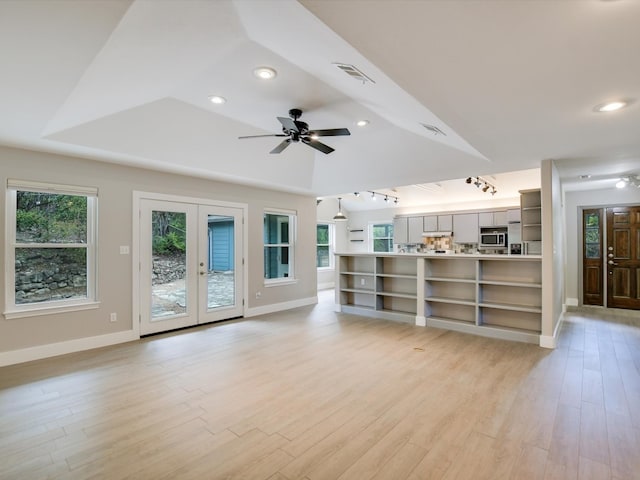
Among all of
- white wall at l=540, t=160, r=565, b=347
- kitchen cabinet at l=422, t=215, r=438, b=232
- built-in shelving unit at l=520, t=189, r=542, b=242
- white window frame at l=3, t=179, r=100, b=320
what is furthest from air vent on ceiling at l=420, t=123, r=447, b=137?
kitchen cabinet at l=422, t=215, r=438, b=232

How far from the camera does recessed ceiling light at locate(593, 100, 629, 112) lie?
2643 millimetres

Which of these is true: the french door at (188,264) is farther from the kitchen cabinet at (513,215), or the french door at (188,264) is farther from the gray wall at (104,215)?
the kitchen cabinet at (513,215)

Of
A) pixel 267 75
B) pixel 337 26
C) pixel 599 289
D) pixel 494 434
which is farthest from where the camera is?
pixel 599 289

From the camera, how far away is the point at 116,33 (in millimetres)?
2121

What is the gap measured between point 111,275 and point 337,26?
4.33m

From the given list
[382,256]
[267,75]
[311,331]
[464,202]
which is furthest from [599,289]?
[267,75]

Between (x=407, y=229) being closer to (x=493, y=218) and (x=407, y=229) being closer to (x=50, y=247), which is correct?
(x=493, y=218)

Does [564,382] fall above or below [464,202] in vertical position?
below

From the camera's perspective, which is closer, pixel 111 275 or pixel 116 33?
pixel 116 33

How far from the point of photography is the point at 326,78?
9.91 ft

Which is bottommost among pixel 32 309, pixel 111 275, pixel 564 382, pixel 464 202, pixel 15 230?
pixel 564 382

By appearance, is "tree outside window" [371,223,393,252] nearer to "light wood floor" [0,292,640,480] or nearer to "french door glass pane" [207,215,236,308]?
"french door glass pane" [207,215,236,308]

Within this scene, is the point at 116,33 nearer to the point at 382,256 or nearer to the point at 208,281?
the point at 208,281

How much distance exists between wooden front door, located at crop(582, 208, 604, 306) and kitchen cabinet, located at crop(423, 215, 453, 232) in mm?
2911
